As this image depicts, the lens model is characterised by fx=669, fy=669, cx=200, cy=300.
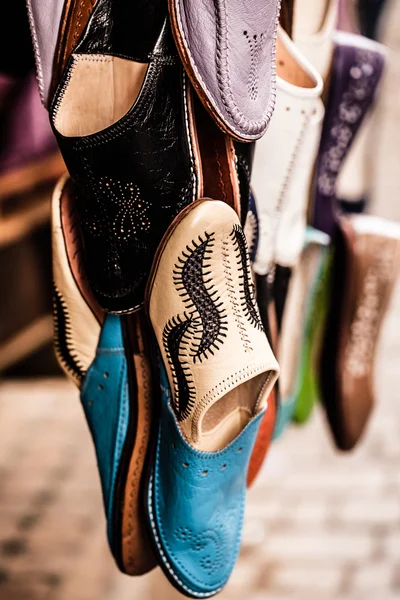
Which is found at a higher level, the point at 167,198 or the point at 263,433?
the point at 167,198

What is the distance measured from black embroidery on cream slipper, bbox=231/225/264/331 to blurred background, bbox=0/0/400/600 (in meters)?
0.55

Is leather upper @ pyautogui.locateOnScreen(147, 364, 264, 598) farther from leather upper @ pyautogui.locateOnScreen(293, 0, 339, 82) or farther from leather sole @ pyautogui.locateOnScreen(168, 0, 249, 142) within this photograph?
leather upper @ pyautogui.locateOnScreen(293, 0, 339, 82)

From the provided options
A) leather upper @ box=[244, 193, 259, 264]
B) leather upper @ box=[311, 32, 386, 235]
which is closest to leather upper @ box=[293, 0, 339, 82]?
leather upper @ box=[311, 32, 386, 235]

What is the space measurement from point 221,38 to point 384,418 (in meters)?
1.55

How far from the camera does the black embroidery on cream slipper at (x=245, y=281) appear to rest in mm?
422

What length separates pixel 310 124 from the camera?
0.53 m

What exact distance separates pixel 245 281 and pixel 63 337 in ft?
0.56

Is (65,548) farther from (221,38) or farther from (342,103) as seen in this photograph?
(221,38)

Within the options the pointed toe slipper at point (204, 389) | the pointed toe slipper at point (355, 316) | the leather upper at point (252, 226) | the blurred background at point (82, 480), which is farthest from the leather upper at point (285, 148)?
the blurred background at point (82, 480)

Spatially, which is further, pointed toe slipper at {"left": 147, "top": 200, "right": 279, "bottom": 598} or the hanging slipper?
the hanging slipper

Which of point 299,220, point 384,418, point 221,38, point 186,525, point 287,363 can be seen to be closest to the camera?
point 221,38

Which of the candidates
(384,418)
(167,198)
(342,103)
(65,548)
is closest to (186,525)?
(167,198)

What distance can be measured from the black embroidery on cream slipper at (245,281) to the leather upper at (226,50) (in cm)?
6

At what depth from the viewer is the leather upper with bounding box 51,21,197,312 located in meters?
0.41
